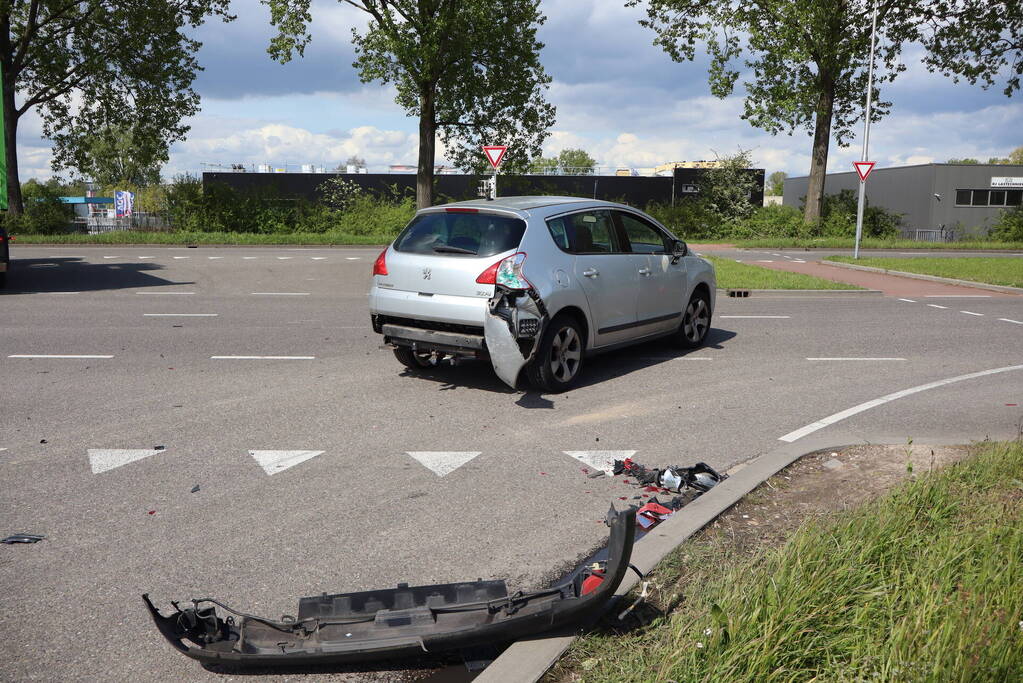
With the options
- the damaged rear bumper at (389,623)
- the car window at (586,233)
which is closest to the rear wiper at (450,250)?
the car window at (586,233)

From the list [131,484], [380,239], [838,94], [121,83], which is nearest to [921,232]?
[838,94]

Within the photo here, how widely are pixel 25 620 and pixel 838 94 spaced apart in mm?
37143

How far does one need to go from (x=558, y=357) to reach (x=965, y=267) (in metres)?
18.3

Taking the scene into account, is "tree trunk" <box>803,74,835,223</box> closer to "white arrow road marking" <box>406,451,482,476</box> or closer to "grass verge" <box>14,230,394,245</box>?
"grass verge" <box>14,230,394,245</box>

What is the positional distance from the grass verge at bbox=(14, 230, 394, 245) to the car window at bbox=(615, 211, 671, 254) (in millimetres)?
22583

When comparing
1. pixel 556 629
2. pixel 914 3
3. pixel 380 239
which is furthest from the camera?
pixel 914 3

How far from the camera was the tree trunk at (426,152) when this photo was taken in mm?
33750

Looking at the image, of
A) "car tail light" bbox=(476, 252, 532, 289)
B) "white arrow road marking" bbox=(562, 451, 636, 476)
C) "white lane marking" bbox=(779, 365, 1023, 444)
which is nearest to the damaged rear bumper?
"white arrow road marking" bbox=(562, 451, 636, 476)

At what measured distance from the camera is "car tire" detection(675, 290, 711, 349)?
33.2 ft

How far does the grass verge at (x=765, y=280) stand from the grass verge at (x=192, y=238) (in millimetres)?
15295

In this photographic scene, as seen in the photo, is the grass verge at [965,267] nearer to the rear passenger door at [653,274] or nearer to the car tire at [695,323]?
the car tire at [695,323]

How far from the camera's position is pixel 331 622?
3.36 m

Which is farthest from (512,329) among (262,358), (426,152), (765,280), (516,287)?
(426,152)

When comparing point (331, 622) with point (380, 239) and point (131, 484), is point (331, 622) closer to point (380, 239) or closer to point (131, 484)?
point (131, 484)
